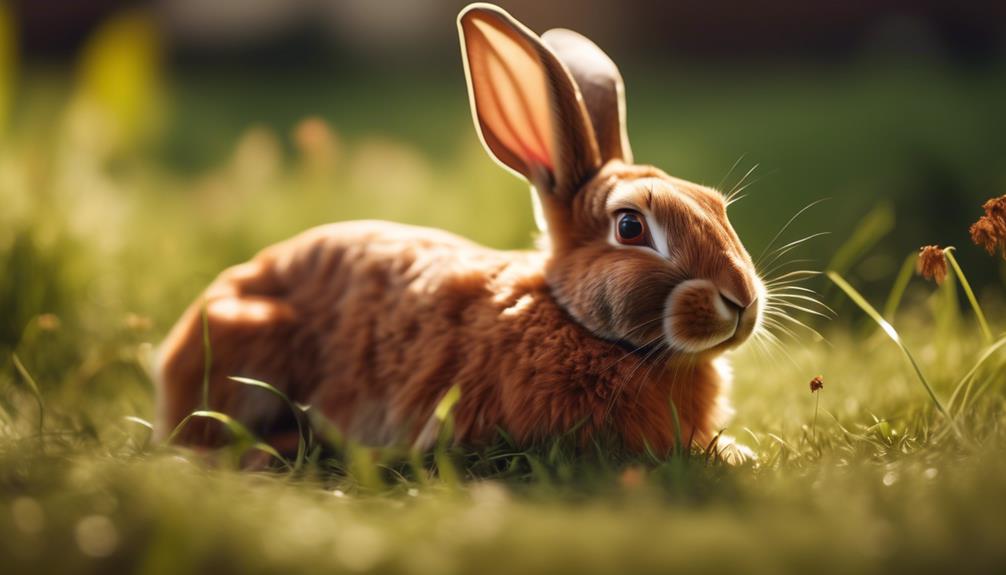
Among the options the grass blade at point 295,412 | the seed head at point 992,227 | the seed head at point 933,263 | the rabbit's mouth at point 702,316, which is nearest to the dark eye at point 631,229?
the rabbit's mouth at point 702,316

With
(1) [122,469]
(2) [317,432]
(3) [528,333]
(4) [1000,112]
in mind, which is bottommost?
(2) [317,432]

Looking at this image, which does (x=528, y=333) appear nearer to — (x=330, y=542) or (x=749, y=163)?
(x=330, y=542)

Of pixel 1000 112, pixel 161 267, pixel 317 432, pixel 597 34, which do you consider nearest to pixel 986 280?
pixel 1000 112

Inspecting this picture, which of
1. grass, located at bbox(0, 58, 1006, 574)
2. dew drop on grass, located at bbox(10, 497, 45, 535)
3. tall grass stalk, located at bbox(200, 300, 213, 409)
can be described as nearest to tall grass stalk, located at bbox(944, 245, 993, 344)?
grass, located at bbox(0, 58, 1006, 574)

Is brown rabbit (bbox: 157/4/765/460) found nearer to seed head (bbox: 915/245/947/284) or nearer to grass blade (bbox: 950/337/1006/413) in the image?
seed head (bbox: 915/245/947/284)

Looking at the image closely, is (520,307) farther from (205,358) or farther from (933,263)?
(933,263)

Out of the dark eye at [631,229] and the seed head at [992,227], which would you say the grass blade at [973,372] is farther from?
the dark eye at [631,229]
